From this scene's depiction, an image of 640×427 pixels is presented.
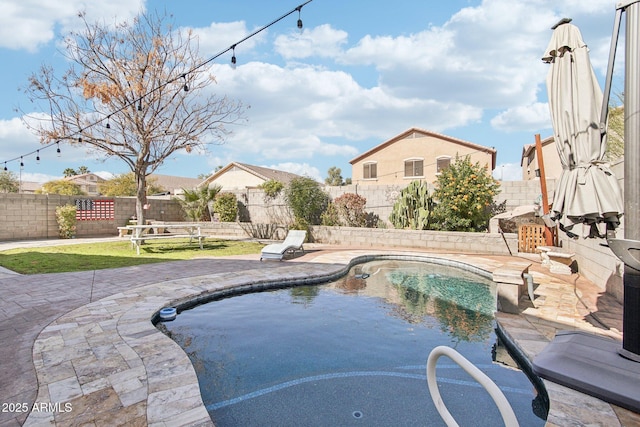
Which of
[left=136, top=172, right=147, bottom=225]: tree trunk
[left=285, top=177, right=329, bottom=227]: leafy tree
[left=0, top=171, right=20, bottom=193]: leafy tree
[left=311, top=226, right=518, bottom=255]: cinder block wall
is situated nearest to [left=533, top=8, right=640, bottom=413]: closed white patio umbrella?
[left=311, top=226, right=518, bottom=255]: cinder block wall

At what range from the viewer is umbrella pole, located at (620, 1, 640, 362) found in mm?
2803

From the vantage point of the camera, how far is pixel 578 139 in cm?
334

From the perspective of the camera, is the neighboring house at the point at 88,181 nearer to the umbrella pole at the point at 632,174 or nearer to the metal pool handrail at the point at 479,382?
the metal pool handrail at the point at 479,382

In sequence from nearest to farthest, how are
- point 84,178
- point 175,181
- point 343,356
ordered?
point 343,356 → point 175,181 → point 84,178

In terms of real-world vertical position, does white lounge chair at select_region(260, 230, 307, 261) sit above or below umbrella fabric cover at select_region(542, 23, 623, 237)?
below

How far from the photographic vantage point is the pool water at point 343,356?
118 inches

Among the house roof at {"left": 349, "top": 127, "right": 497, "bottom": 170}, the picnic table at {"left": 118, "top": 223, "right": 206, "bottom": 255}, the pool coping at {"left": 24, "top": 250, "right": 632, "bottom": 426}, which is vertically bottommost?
the pool coping at {"left": 24, "top": 250, "right": 632, "bottom": 426}

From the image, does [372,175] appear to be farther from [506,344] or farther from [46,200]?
[506,344]

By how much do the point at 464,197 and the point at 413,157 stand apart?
1413 centimetres

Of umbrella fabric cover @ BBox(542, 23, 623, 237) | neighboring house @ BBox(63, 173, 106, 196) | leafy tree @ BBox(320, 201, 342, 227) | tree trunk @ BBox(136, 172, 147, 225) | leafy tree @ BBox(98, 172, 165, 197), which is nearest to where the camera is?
umbrella fabric cover @ BBox(542, 23, 623, 237)

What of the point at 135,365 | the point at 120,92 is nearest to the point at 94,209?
the point at 120,92

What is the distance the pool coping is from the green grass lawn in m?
3.53

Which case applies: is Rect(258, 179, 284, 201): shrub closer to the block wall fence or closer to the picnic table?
the block wall fence

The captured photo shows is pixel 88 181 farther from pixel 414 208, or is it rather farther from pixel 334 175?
pixel 414 208
